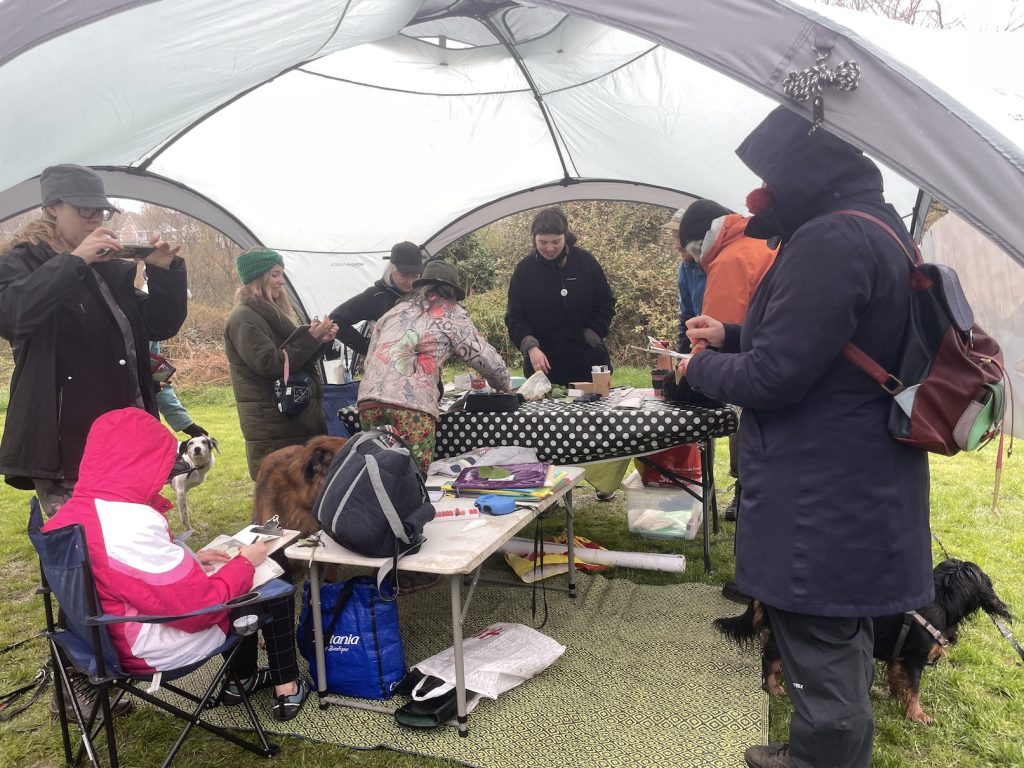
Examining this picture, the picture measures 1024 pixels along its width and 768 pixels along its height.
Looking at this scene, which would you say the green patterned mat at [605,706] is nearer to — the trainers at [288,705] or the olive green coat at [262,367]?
the trainers at [288,705]

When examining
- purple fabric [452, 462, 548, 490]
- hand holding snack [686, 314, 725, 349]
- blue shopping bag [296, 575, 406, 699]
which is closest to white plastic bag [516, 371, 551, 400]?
purple fabric [452, 462, 548, 490]

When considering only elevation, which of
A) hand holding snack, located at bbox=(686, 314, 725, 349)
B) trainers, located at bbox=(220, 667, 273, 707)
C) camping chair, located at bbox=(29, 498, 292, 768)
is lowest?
trainers, located at bbox=(220, 667, 273, 707)

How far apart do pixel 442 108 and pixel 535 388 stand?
7.78 feet

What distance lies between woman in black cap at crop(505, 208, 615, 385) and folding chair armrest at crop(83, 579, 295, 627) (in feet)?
9.07

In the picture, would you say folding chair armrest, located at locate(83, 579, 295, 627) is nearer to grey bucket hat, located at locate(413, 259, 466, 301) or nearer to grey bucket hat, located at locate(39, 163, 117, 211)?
grey bucket hat, located at locate(39, 163, 117, 211)

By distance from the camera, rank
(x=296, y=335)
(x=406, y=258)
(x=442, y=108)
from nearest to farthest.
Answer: (x=296, y=335), (x=406, y=258), (x=442, y=108)

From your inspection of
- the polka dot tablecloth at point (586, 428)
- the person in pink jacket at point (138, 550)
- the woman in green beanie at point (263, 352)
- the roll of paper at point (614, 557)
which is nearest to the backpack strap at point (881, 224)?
the polka dot tablecloth at point (586, 428)

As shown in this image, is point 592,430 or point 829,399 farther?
point 592,430

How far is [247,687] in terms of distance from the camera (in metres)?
2.76

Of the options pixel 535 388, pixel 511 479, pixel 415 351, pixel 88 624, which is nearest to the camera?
pixel 88 624

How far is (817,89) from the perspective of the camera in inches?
69.5

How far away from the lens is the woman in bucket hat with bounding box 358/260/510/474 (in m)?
3.33

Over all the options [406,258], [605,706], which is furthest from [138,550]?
[406,258]

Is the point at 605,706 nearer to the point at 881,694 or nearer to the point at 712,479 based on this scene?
the point at 881,694
